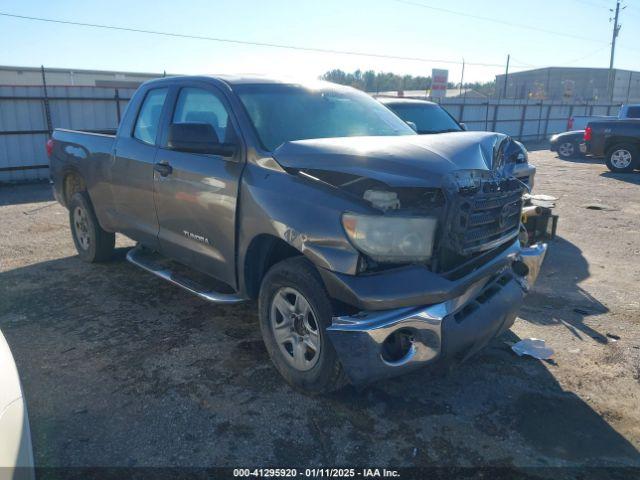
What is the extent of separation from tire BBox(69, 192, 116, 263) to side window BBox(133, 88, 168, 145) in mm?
1362

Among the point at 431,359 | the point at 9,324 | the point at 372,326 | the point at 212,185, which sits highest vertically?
the point at 212,185

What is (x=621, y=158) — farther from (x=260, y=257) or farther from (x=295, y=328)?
(x=295, y=328)

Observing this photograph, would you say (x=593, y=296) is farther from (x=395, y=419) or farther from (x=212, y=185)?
(x=212, y=185)

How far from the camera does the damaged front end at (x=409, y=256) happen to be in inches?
106

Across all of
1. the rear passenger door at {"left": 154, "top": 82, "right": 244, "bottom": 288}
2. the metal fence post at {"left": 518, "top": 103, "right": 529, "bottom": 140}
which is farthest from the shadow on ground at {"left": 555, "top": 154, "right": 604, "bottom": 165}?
the rear passenger door at {"left": 154, "top": 82, "right": 244, "bottom": 288}

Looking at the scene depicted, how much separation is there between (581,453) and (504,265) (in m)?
1.12

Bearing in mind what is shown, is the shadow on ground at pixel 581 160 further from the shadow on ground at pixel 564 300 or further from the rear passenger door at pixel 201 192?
the rear passenger door at pixel 201 192

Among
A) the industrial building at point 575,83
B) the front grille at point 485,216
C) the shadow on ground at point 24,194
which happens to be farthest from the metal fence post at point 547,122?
the industrial building at point 575,83

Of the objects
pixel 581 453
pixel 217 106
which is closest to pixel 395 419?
pixel 581 453

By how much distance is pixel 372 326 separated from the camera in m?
2.64

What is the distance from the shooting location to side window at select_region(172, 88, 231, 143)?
3790 mm

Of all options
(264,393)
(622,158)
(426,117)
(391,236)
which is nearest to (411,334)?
(391,236)

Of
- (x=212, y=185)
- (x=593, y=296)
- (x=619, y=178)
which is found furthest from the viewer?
(x=619, y=178)

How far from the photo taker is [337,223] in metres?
2.79
